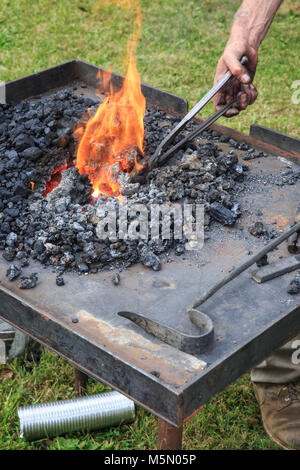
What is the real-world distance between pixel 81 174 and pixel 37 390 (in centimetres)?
121

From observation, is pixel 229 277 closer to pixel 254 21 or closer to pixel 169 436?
pixel 169 436

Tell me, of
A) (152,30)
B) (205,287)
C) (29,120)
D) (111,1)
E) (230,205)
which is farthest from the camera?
(111,1)

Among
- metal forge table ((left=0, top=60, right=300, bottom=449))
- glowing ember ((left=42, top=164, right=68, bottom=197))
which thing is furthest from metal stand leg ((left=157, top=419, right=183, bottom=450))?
glowing ember ((left=42, top=164, right=68, bottom=197))

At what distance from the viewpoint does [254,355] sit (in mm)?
2117

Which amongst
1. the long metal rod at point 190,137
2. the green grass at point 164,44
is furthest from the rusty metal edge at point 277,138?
the green grass at point 164,44

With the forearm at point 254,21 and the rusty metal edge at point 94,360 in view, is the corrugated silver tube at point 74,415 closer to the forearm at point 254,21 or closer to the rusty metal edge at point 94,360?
the rusty metal edge at point 94,360

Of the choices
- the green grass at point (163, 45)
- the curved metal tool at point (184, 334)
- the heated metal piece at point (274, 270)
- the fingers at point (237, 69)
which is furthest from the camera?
the green grass at point (163, 45)

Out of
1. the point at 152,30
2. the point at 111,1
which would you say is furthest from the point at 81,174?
the point at 111,1

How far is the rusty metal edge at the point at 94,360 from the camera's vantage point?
1.90 meters

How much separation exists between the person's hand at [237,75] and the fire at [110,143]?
0.49 m

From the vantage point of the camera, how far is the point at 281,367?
10.2ft

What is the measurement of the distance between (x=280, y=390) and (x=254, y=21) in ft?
6.69

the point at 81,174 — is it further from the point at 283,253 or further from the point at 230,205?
the point at 283,253

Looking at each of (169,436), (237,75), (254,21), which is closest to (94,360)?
(169,436)
